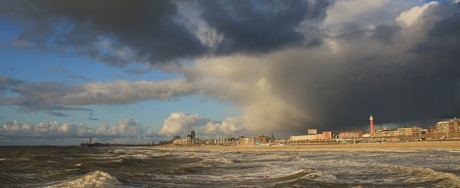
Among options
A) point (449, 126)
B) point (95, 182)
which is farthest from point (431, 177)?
point (449, 126)

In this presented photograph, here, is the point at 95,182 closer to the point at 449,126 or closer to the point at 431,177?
the point at 431,177

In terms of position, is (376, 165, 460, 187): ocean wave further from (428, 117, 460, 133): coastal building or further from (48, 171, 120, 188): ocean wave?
(428, 117, 460, 133): coastal building

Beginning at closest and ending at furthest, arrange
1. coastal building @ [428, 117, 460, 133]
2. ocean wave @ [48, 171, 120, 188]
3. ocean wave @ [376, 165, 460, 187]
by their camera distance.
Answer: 1. ocean wave @ [376, 165, 460, 187]
2. ocean wave @ [48, 171, 120, 188]
3. coastal building @ [428, 117, 460, 133]

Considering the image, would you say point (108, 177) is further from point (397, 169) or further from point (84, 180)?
point (397, 169)

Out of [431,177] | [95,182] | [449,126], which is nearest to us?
[431,177]

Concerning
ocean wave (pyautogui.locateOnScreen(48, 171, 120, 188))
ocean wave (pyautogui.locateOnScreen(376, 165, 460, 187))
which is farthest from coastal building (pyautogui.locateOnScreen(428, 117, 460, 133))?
ocean wave (pyautogui.locateOnScreen(48, 171, 120, 188))

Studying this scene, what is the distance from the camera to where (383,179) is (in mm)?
19828

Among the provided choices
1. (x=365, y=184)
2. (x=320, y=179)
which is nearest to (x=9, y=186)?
(x=320, y=179)

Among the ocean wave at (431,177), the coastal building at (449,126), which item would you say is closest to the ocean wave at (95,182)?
the ocean wave at (431,177)

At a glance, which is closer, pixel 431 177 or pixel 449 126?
pixel 431 177

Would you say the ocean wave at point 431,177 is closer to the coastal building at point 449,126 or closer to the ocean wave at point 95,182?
the ocean wave at point 95,182

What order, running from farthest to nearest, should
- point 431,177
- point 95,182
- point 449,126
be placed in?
point 449,126 < point 95,182 < point 431,177

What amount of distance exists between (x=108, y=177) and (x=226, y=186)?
27.9 ft

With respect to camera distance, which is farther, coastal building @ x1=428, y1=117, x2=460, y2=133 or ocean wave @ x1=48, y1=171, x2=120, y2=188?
coastal building @ x1=428, y1=117, x2=460, y2=133
